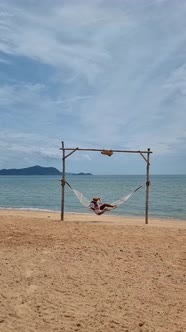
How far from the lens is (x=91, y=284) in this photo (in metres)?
4.78

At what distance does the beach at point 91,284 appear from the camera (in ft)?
12.5

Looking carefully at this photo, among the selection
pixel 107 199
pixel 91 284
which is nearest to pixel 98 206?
pixel 91 284

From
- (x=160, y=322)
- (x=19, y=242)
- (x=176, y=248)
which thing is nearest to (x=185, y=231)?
(x=176, y=248)

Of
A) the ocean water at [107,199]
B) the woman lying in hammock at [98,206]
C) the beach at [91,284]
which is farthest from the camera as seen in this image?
the ocean water at [107,199]

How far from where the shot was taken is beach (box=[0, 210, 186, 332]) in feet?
12.5

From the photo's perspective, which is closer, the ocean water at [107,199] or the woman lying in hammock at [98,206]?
the woman lying in hammock at [98,206]

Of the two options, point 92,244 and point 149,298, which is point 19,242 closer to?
point 92,244

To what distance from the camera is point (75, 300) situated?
14.1 feet

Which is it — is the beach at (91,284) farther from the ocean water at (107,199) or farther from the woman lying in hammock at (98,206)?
the ocean water at (107,199)

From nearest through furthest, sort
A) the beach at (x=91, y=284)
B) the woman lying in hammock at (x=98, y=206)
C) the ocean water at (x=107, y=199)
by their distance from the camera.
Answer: the beach at (x=91, y=284) → the woman lying in hammock at (x=98, y=206) → the ocean water at (x=107, y=199)

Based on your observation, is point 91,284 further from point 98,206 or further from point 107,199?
point 107,199

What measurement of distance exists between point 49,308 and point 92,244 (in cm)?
299

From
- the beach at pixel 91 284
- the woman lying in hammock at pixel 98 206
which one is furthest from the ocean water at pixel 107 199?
the beach at pixel 91 284

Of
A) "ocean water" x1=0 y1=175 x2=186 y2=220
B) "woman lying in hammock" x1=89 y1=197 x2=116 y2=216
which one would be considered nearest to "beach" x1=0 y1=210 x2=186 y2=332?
"woman lying in hammock" x1=89 y1=197 x2=116 y2=216
